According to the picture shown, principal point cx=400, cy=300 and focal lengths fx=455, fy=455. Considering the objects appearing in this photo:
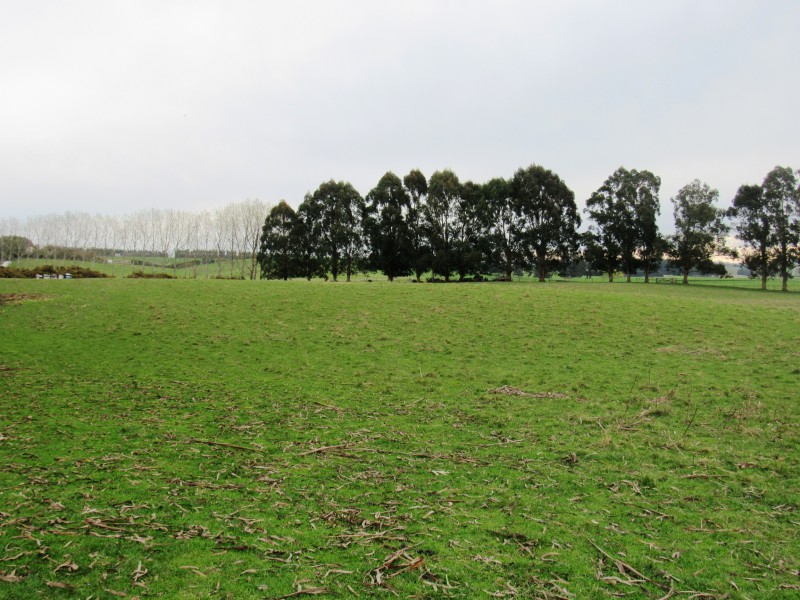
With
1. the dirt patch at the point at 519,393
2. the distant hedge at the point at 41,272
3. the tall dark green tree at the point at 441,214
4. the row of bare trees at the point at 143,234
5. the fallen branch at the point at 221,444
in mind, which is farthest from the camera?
the row of bare trees at the point at 143,234

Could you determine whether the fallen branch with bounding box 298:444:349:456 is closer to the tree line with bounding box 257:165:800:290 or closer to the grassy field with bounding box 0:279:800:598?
the grassy field with bounding box 0:279:800:598

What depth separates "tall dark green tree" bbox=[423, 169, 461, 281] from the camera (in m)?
63.1

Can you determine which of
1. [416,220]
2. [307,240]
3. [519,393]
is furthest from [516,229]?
[519,393]

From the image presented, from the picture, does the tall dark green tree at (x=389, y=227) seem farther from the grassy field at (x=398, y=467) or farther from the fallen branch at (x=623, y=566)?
the fallen branch at (x=623, y=566)

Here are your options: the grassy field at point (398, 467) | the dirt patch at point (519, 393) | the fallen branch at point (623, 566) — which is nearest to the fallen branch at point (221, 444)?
the grassy field at point (398, 467)

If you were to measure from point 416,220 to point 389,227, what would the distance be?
416cm

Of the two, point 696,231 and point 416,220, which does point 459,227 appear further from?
point 696,231

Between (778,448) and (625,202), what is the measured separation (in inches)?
2667

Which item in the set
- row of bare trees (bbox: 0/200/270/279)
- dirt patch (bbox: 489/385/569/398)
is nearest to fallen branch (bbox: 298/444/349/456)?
dirt patch (bbox: 489/385/569/398)

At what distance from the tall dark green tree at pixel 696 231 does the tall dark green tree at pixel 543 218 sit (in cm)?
1661

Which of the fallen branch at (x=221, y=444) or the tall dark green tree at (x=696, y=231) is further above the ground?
the tall dark green tree at (x=696, y=231)

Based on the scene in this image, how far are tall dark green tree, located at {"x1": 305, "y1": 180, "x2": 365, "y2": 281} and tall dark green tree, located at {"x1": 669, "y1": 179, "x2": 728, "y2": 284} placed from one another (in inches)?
1860

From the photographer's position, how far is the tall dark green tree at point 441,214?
63.1 meters

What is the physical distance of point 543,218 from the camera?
6531 cm
